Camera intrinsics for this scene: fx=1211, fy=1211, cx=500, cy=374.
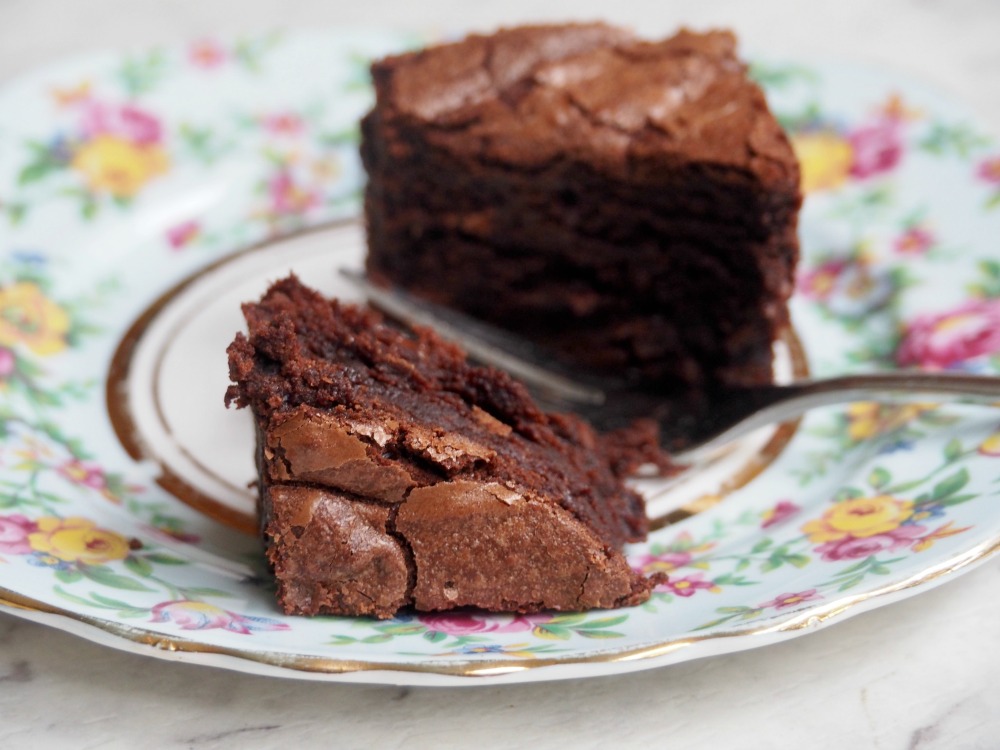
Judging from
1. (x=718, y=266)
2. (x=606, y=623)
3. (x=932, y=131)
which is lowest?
(x=606, y=623)

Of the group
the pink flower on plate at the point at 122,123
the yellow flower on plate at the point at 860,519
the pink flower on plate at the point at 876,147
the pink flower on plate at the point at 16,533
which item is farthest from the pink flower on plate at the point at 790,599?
the pink flower on plate at the point at 122,123

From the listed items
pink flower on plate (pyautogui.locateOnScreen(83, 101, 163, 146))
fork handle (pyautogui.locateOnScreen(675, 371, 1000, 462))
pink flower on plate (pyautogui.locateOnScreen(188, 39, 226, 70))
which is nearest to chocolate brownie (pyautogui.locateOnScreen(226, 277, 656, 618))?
fork handle (pyautogui.locateOnScreen(675, 371, 1000, 462))

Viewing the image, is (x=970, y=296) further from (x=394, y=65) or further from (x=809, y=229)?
(x=394, y=65)

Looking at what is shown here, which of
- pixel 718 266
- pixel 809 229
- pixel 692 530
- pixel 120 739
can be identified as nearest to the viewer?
pixel 120 739

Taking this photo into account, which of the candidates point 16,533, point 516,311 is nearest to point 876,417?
point 516,311

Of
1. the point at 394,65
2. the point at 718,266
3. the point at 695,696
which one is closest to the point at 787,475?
the point at 718,266

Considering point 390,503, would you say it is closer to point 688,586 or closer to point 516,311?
point 688,586
